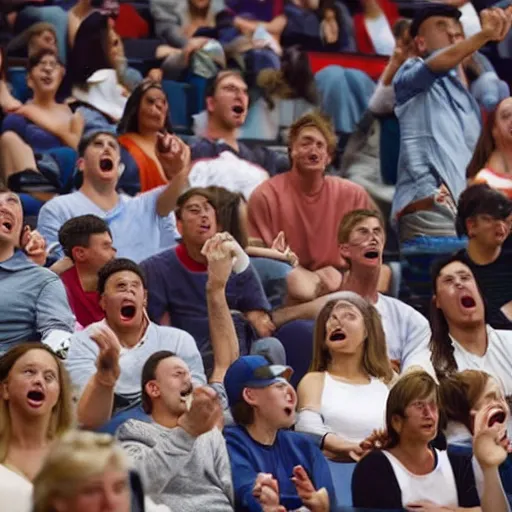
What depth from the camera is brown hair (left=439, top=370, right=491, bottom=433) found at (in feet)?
30.0

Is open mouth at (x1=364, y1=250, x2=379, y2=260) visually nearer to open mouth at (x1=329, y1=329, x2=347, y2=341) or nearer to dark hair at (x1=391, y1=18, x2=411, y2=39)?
open mouth at (x1=329, y1=329, x2=347, y2=341)

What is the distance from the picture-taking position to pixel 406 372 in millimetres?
8922

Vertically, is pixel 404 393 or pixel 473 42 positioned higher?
pixel 473 42

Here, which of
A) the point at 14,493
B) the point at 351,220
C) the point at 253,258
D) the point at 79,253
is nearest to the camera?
the point at 14,493

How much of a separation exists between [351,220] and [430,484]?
194cm

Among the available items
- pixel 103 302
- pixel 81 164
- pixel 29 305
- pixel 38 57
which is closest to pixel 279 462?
pixel 103 302

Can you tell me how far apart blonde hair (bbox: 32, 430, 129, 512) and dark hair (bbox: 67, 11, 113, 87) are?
20.8 ft

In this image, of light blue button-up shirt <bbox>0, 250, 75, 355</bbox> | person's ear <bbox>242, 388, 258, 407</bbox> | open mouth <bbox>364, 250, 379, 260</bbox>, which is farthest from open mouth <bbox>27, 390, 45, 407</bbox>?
open mouth <bbox>364, 250, 379, 260</bbox>

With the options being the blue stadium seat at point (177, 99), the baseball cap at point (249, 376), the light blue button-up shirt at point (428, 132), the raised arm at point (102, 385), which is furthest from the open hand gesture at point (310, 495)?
the blue stadium seat at point (177, 99)

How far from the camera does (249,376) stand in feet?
28.3

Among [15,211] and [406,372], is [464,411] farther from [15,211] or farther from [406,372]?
[15,211]

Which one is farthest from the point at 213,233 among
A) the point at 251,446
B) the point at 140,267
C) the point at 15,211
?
the point at 251,446

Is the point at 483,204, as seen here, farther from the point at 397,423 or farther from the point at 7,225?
the point at 7,225

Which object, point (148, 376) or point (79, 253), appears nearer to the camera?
point (148, 376)
